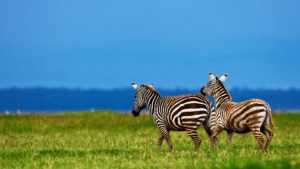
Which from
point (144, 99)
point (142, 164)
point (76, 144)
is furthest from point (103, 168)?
point (76, 144)

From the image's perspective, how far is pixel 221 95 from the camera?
820 inches

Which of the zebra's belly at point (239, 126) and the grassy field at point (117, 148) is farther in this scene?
the zebra's belly at point (239, 126)

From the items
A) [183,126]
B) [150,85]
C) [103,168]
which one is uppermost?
[150,85]

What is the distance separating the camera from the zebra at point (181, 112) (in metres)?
19.7

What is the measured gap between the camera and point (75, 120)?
36.7 meters

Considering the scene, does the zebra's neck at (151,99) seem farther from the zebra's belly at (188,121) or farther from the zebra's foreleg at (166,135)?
the zebra's belly at (188,121)

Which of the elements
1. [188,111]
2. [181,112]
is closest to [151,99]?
[181,112]

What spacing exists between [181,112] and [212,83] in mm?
1801

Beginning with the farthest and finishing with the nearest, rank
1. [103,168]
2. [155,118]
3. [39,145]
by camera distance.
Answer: [39,145], [155,118], [103,168]

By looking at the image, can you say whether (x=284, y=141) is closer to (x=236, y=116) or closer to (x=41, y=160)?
(x=236, y=116)

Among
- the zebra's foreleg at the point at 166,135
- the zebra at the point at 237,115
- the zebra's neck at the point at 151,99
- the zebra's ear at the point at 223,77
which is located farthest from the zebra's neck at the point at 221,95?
the zebra's neck at the point at 151,99

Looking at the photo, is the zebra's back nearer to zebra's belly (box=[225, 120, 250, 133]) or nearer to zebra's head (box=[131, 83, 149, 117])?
zebra's belly (box=[225, 120, 250, 133])

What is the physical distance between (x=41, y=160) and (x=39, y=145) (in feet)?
21.2

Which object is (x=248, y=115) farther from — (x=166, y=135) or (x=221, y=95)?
(x=166, y=135)
